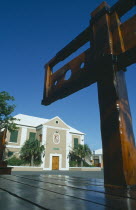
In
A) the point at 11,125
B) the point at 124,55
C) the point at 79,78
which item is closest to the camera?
the point at 124,55

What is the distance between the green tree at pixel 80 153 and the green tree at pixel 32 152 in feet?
21.2

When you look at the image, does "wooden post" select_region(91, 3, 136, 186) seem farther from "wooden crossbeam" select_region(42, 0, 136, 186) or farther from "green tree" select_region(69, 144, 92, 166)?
"green tree" select_region(69, 144, 92, 166)

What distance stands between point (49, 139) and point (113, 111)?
25749mm

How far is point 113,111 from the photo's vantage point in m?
1.72

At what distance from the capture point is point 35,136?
1097 inches

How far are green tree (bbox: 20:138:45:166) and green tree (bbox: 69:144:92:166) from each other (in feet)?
21.2

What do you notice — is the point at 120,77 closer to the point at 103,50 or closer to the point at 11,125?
the point at 103,50

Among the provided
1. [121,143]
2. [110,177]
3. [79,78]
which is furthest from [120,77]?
[110,177]

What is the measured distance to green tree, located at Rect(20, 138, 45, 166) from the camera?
23.8m

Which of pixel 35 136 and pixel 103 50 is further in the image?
pixel 35 136

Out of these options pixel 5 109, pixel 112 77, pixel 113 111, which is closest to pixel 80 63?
pixel 112 77

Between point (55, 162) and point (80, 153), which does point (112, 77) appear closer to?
point (55, 162)

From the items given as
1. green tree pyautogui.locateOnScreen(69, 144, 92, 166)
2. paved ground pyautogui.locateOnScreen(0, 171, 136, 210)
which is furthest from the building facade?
paved ground pyautogui.locateOnScreen(0, 171, 136, 210)

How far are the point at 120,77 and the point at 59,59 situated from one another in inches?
65.7
